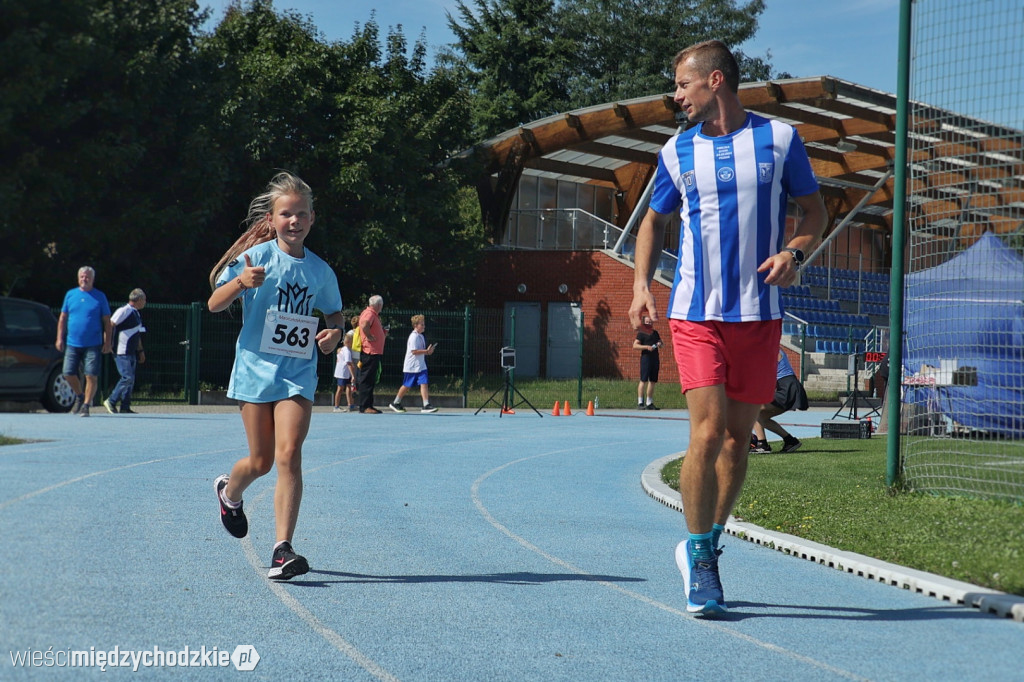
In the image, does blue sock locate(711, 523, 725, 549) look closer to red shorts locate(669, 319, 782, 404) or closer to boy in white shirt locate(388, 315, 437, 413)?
red shorts locate(669, 319, 782, 404)

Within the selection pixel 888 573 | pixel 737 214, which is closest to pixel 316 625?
pixel 737 214

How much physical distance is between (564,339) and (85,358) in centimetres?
1942

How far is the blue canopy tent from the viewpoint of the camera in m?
9.09

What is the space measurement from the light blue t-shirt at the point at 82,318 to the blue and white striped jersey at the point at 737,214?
46.3 ft

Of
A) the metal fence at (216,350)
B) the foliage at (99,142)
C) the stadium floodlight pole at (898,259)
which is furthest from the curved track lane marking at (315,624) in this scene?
the foliage at (99,142)

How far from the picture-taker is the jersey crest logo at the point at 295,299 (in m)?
6.33

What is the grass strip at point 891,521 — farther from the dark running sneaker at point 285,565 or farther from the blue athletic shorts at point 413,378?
the blue athletic shorts at point 413,378

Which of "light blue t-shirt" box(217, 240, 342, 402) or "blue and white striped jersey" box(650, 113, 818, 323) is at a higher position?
"blue and white striped jersey" box(650, 113, 818, 323)

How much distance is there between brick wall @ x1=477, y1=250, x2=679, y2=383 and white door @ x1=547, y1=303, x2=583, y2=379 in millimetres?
260

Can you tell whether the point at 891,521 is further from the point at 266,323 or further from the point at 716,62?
the point at 266,323

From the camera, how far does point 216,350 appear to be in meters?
25.5

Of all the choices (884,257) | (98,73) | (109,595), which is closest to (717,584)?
(109,595)

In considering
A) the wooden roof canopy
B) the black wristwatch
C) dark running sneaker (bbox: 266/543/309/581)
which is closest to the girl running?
dark running sneaker (bbox: 266/543/309/581)

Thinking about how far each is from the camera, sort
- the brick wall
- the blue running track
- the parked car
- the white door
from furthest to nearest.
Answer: the brick wall
the white door
the parked car
the blue running track
